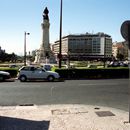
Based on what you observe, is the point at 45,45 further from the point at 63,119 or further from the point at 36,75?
the point at 63,119

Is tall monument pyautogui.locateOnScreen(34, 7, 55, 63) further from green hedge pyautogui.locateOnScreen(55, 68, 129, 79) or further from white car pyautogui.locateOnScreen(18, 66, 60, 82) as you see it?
white car pyautogui.locateOnScreen(18, 66, 60, 82)

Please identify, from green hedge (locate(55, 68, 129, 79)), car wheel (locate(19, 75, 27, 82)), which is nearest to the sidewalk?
car wheel (locate(19, 75, 27, 82))

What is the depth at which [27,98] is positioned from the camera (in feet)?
53.1

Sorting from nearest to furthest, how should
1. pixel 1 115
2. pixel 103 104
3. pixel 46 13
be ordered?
pixel 1 115
pixel 103 104
pixel 46 13

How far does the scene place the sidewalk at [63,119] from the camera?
9133 mm

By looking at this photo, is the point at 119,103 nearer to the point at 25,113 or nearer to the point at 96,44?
the point at 25,113

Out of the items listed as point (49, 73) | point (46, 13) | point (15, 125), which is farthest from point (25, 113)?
point (46, 13)

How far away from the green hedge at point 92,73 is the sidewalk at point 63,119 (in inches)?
747

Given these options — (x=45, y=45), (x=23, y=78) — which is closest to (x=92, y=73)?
(x=23, y=78)

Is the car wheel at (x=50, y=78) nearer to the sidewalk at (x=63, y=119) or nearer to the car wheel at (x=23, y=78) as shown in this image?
the car wheel at (x=23, y=78)

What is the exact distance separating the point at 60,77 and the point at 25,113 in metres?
20.3

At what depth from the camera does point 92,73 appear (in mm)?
32406

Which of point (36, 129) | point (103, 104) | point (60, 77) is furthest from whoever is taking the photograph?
point (60, 77)

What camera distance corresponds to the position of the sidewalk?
913cm
